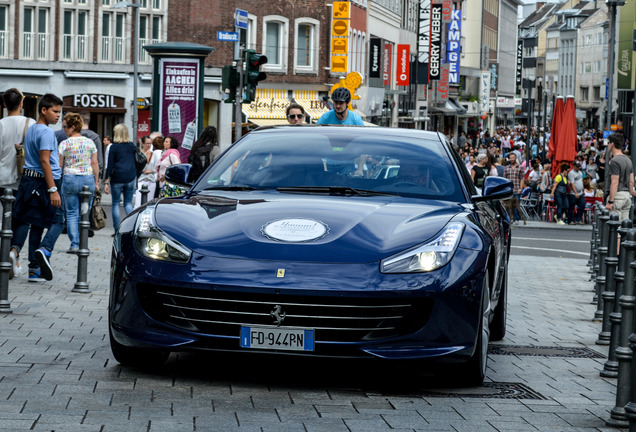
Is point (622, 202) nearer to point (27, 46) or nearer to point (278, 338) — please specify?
point (278, 338)

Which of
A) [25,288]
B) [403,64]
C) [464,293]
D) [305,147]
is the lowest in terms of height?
[25,288]

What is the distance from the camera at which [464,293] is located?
6180 millimetres

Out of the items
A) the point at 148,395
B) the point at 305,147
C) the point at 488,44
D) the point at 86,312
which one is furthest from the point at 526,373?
the point at 488,44

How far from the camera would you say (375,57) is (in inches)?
2549

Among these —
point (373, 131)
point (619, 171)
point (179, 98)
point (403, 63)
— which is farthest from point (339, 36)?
point (373, 131)

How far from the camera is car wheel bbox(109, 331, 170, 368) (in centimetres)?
659

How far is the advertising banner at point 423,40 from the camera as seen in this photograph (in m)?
78.2

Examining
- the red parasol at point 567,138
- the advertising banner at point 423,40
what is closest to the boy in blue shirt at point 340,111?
the red parasol at point 567,138

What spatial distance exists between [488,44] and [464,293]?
128776 mm

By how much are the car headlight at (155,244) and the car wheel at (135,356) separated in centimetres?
57

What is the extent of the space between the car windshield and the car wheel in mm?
1237

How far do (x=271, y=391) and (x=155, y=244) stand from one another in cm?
99

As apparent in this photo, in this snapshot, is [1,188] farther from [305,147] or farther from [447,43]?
[447,43]

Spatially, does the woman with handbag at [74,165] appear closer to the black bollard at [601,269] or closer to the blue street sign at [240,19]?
the black bollard at [601,269]
